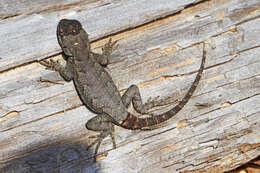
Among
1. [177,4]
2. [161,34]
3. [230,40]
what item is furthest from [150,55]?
[230,40]

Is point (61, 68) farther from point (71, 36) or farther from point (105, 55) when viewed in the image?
point (105, 55)

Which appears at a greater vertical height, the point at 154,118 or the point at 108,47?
the point at 108,47

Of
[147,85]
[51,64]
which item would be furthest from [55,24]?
[147,85]

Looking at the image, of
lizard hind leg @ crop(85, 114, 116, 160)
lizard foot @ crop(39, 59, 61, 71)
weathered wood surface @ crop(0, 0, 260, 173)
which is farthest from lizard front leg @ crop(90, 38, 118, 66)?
lizard hind leg @ crop(85, 114, 116, 160)

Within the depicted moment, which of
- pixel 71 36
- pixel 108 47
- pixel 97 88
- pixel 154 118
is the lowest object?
pixel 154 118

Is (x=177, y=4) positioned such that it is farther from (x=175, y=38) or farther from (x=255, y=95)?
(x=255, y=95)

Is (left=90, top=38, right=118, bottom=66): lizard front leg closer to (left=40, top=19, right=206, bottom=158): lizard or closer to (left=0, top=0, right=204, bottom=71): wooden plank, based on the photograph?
(left=40, top=19, right=206, bottom=158): lizard
